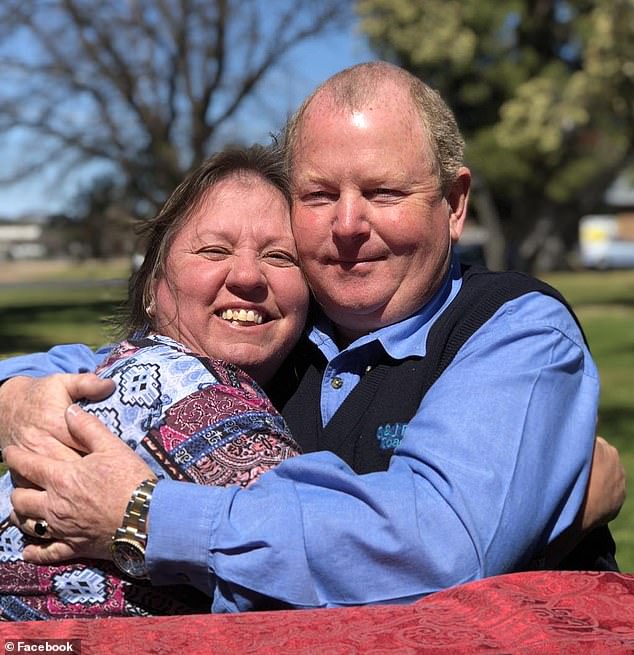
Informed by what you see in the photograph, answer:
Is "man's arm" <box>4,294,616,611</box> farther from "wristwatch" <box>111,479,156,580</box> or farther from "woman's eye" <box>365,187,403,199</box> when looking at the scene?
"woman's eye" <box>365,187,403,199</box>

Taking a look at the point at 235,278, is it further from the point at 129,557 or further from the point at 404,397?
the point at 129,557

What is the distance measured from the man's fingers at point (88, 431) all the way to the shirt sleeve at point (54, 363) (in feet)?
2.65

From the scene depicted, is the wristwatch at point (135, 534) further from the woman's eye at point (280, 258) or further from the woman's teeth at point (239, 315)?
the woman's eye at point (280, 258)

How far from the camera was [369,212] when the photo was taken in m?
2.56

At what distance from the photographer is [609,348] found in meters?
15.5

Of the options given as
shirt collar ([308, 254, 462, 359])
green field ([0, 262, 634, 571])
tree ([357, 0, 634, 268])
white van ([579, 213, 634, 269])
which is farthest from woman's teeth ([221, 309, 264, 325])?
white van ([579, 213, 634, 269])

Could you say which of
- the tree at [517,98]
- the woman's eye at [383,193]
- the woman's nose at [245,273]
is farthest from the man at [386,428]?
the tree at [517,98]

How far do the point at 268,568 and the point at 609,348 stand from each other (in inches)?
561

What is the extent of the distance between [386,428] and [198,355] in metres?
0.45

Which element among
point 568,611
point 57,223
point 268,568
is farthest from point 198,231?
point 57,223

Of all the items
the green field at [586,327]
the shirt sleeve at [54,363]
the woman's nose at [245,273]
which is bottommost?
the green field at [586,327]

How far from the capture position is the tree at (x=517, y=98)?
85.5 ft

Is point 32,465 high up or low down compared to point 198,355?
down

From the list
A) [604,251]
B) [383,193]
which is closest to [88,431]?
[383,193]
